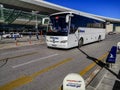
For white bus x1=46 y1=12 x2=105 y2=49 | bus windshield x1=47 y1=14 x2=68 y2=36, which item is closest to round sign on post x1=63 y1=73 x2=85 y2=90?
white bus x1=46 y1=12 x2=105 y2=49

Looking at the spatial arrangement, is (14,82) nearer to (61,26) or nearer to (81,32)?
(61,26)

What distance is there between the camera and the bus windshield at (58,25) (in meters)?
11.6

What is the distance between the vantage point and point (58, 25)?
12.0m

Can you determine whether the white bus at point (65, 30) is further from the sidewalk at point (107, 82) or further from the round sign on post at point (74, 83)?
the round sign on post at point (74, 83)

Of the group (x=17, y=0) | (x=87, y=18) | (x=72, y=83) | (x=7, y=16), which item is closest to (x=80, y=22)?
(x=87, y=18)

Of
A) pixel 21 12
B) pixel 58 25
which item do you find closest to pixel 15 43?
A: pixel 58 25

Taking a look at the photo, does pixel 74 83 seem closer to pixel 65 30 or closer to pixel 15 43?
pixel 65 30

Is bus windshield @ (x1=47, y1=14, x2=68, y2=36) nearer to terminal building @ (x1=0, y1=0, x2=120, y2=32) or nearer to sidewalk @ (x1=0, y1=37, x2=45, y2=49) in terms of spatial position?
sidewalk @ (x1=0, y1=37, x2=45, y2=49)

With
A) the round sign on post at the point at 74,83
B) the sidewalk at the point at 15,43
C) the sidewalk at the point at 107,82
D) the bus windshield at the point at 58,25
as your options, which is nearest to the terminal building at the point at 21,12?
the sidewalk at the point at 15,43

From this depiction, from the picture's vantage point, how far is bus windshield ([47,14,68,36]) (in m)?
11.6

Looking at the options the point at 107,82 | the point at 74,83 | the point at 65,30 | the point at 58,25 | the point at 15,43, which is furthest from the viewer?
the point at 15,43

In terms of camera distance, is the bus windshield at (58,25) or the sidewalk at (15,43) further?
the sidewalk at (15,43)

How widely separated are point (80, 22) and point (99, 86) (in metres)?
9.61

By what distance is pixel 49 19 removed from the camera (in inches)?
513
